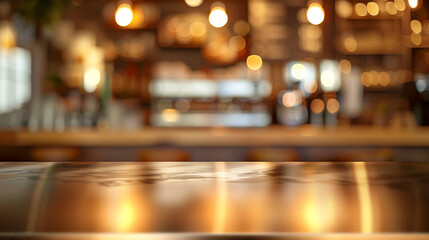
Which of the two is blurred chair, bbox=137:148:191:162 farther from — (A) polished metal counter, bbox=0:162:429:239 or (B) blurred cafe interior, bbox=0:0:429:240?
(A) polished metal counter, bbox=0:162:429:239

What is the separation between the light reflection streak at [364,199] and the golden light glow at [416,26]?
247 inches

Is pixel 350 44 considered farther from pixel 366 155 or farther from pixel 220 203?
pixel 220 203

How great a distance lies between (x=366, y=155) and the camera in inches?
122

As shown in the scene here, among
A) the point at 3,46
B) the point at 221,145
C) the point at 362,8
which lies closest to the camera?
the point at 221,145

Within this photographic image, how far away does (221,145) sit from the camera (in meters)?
3.16

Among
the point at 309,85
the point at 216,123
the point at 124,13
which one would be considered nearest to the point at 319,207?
the point at 124,13

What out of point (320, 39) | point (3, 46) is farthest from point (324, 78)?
point (3, 46)

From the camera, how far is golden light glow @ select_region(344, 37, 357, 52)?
6.50m

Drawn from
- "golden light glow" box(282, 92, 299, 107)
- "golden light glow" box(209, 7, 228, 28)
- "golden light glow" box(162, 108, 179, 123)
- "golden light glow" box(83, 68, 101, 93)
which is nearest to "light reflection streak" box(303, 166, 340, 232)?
"golden light glow" box(209, 7, 228, 28)

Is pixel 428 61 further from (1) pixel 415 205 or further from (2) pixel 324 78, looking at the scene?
(1) pixel 415 205

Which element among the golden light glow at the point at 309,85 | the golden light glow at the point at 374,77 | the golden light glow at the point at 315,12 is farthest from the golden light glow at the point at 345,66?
the golden light glow at the point at 315,12

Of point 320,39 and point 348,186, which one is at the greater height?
point 320,39

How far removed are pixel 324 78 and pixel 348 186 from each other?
6.25 metres

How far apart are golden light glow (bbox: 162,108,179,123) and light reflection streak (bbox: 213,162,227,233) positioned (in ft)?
17.3
